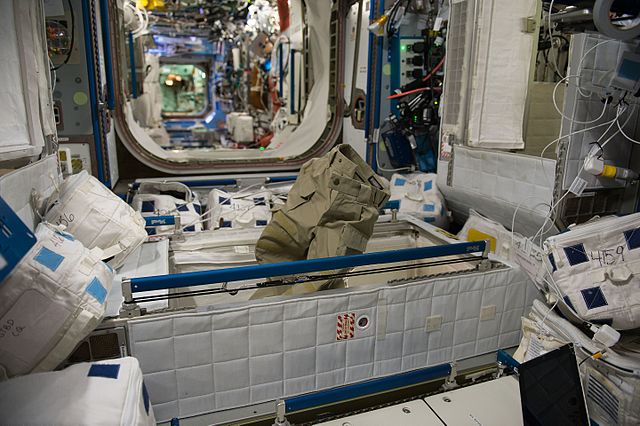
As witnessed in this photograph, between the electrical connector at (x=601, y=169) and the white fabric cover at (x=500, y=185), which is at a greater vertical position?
the electrical connector at (x=601, y=169)

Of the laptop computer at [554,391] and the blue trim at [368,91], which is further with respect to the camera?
the blue trim at [368,91]

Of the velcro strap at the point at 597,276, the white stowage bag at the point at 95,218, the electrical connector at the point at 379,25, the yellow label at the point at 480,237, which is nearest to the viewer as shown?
the velcro strap at the point at 597,276

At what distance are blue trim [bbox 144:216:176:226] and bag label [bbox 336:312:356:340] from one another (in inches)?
55.1

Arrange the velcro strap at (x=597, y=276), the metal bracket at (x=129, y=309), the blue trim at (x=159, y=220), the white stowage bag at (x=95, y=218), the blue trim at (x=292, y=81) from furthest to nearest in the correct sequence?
the blue trim at (x=292, y=81), the blue trim at (x=159, y=220), the white stowage bag at (x=95, y=218), the velcro strap at (x=597, y=276), the metal bracket at (x=129, y=309)

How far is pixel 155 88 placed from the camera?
34.8 feet

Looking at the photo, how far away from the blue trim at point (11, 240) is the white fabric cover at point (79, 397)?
445mm

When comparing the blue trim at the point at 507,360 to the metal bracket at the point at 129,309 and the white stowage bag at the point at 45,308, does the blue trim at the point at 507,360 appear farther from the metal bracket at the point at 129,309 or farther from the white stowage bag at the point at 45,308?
the white stowage bag at the point at 45,308

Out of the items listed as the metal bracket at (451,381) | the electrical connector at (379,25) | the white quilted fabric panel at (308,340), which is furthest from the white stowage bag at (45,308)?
the electrical connector at (379,25)

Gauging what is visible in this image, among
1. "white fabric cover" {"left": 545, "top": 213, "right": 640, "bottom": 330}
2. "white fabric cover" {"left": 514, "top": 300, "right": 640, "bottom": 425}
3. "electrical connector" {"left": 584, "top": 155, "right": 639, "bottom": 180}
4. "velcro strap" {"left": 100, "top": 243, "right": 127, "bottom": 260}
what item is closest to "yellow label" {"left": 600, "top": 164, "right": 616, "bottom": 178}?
"electrical connector" {"left": 584, "top": 155, "right": 639, "bottom": 180}

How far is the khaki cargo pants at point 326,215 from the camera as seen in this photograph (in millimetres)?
2098

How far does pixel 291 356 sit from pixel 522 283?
4.14 feet

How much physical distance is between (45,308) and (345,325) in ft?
3.62

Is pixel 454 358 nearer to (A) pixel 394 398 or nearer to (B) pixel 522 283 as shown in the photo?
(A) pixel 394 398

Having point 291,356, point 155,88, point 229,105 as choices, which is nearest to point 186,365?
point 291,356
